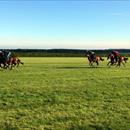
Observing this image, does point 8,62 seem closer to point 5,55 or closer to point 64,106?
point 5,55

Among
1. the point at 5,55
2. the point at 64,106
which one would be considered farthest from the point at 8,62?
the point at 64,106

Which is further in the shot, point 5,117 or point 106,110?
point 106,110

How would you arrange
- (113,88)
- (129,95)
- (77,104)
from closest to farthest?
(77,104) → (129,95) → (113,88)

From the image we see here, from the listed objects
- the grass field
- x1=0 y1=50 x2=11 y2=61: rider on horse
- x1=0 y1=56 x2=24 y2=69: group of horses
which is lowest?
the grass field

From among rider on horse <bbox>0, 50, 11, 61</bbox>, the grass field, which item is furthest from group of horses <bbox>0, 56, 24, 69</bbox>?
the grass field

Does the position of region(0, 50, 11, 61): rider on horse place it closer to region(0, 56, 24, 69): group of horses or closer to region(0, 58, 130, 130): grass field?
region(0, 56, 24, 69): group of horses

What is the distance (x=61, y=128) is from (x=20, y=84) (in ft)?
27.6

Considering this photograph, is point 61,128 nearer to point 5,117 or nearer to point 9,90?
point 5,117

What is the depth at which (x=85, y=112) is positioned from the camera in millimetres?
16812

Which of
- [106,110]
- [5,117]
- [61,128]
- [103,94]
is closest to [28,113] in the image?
[5,117]

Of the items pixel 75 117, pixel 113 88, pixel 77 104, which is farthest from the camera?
pixel 113 88

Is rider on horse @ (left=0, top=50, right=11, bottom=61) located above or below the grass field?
above

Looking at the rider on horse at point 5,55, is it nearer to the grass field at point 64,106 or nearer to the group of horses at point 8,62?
the group of horses at point 8,62

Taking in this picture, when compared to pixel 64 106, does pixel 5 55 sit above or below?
above
